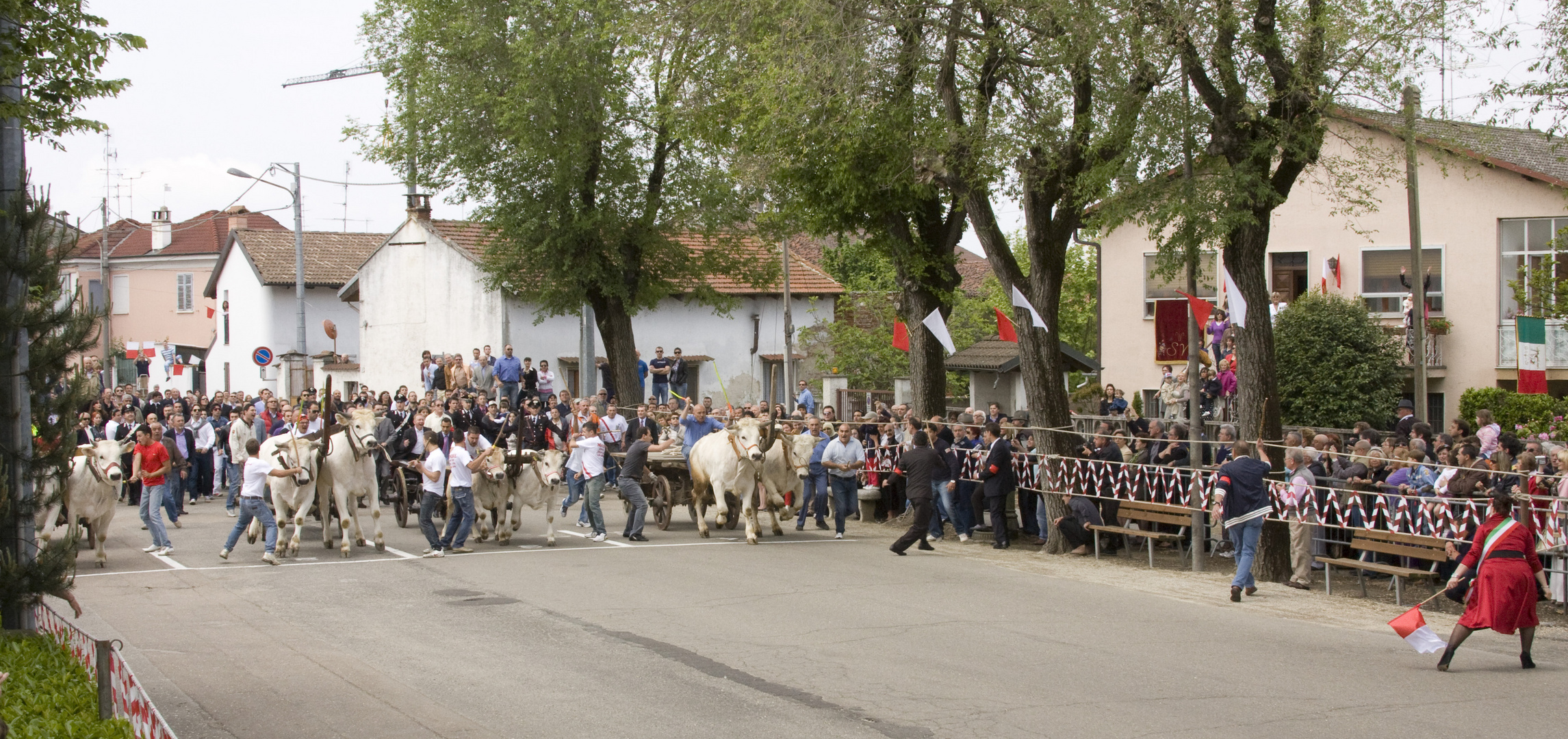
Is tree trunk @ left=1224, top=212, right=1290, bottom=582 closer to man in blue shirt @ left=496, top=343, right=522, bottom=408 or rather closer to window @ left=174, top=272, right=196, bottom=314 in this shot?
man in blue shirt @ left=496, top=343, right=522, bottom=408

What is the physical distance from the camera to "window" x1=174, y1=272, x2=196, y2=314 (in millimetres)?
66750

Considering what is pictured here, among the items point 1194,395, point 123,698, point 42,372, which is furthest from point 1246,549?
point 42,372

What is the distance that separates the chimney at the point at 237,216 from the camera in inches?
2486

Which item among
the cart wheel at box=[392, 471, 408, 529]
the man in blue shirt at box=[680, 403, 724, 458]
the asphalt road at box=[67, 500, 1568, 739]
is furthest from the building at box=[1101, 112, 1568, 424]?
the asphalt road at box=[67, 500, 1568, 739]

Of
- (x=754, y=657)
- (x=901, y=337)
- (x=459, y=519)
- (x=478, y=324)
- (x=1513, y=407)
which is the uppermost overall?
(x=478, y=324)

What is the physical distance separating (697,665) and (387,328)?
35.8m

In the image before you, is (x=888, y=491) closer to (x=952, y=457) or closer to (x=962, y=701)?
(x=952, y=457)

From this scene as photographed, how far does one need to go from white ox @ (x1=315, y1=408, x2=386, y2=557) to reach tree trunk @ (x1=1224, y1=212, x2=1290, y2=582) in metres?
10.8

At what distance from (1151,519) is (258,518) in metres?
11.2

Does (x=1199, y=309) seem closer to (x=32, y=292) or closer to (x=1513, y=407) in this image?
(x=32, y=292)

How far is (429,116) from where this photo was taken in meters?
28.8

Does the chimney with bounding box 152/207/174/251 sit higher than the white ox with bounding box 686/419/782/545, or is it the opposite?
the chimney with bounding box 152/207/174/251

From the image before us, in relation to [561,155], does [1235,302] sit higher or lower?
lower

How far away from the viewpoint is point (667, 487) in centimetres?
2062
